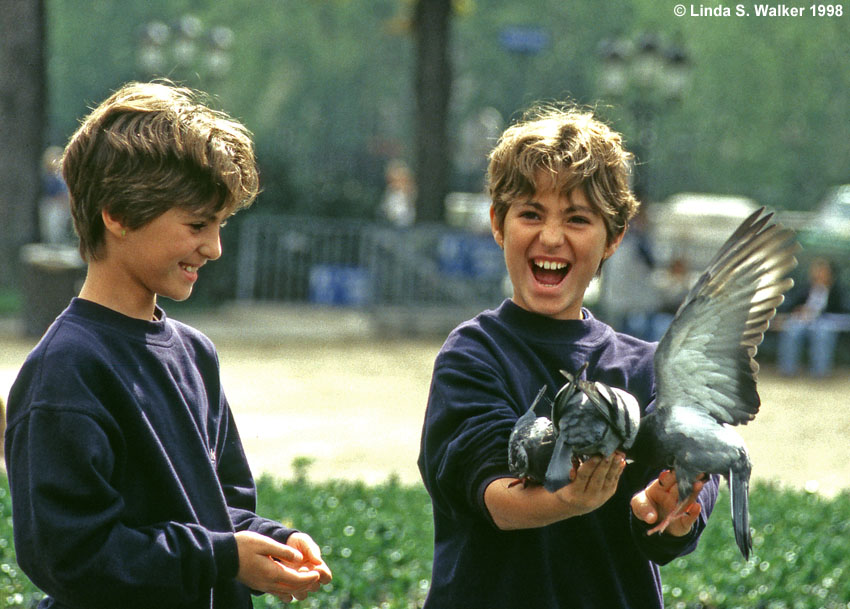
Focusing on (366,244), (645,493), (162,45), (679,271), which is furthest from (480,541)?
(162,45)

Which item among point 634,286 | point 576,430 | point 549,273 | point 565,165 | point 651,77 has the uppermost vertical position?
point 651,77

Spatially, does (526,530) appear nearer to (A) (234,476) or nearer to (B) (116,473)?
(A) (234,476)

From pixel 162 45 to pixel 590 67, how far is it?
81.1 feet

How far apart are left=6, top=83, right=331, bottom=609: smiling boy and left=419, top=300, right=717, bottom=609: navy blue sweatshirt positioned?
29 centimetres

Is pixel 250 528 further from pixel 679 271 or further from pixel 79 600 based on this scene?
pixel 679 271

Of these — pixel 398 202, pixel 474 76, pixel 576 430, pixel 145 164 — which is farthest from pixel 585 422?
pixel 474 76

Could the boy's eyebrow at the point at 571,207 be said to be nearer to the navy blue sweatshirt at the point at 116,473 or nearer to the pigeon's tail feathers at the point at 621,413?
the pigeon's tail feathers at the point at 621,413

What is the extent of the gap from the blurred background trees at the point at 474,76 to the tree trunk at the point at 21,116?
11893 millimetres

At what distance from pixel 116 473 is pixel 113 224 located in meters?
0.46

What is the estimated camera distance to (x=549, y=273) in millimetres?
2414

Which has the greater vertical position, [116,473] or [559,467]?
[559,467]

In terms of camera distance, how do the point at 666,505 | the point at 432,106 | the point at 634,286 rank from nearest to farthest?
the point at 666,505 < the point at 634,286 < the point at 432,106

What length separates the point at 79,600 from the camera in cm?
207

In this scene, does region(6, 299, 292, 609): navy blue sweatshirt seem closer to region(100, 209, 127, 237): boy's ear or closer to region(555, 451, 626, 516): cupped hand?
region(100, 209, 127, 237): boy's ear
